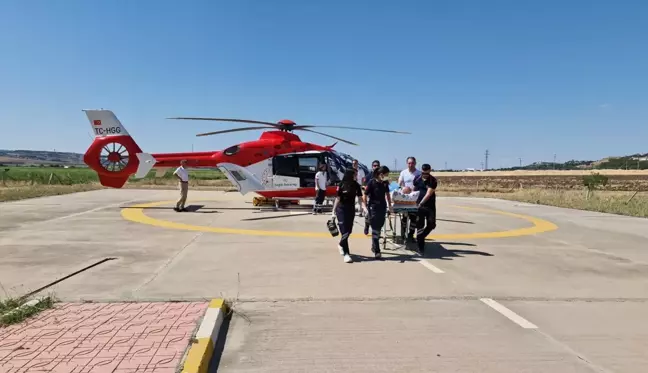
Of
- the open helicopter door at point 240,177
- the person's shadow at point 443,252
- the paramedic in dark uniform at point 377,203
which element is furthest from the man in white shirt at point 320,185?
the paramedic in dark uniform at point 377,203

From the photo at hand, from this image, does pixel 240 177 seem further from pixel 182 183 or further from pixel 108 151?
A: pixel 108 151

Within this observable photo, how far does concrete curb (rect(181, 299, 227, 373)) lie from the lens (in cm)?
353

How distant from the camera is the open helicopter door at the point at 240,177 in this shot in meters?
16.2

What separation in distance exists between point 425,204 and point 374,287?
3.05m

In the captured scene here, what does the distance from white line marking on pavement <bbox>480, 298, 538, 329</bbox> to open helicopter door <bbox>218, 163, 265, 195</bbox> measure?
38.2 ft

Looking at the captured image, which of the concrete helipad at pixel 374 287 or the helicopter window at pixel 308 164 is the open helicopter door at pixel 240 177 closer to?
the helicopter window at pixel 308 164

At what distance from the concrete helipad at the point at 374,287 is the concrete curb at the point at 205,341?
16 centimetres

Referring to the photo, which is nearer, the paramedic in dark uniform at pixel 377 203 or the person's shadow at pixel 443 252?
the paramedic in dark uniform at pixel 377 203

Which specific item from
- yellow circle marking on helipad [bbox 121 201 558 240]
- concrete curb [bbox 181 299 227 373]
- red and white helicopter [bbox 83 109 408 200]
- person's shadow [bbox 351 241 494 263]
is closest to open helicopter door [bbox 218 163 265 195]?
red and white helicopter [bbox 83 109 408 200]

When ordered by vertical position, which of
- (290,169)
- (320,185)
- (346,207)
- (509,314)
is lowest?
(509,314)

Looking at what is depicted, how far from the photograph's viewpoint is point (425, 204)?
8914 mm

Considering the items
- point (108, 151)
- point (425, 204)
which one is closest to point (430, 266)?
point (425, 204)

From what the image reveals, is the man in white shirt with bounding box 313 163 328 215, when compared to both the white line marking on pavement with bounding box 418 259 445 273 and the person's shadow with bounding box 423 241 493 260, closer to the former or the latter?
the person's shadow with bounding box 423 241 493 260

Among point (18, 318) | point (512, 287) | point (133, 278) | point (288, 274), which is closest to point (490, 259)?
point (512, 287)
